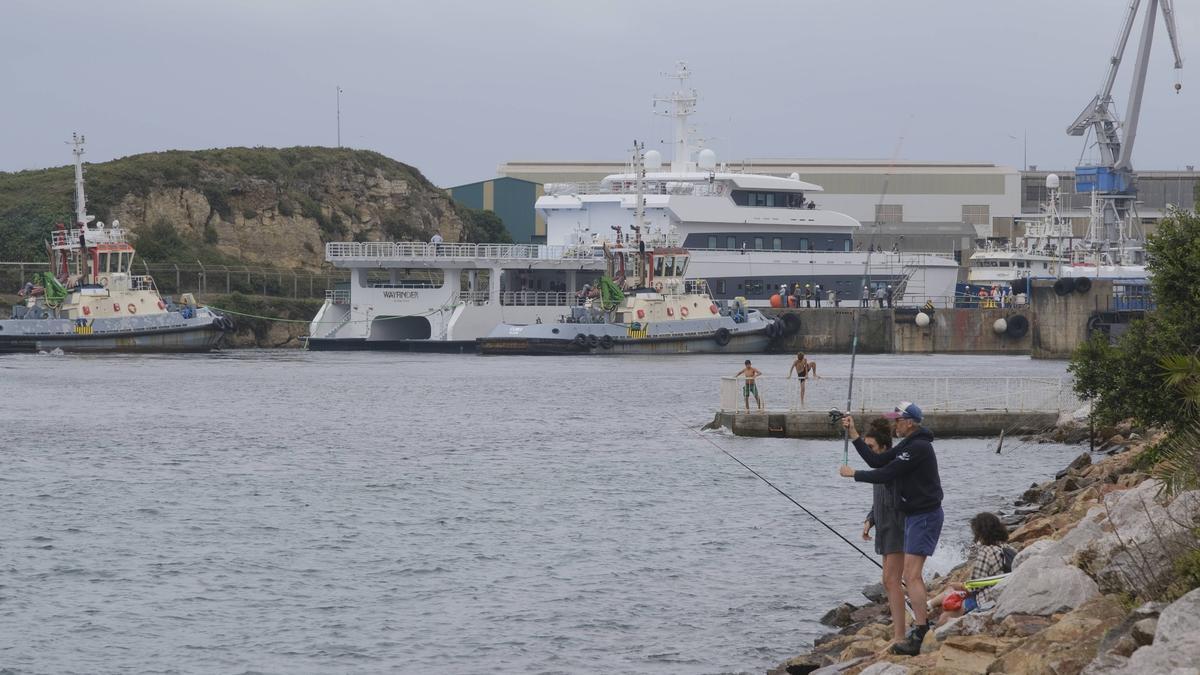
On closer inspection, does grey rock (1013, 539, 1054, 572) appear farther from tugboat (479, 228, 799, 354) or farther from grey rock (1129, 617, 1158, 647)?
tugboat (479, 228, 799, 354)

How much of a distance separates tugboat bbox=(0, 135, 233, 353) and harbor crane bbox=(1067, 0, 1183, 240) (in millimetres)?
35952

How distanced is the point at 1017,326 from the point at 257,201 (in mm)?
40944

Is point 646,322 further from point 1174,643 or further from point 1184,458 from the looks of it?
point 1174,643

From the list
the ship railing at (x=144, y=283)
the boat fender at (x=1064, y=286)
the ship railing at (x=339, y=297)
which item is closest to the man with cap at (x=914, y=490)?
the boat fender at (x=1064, y=286)

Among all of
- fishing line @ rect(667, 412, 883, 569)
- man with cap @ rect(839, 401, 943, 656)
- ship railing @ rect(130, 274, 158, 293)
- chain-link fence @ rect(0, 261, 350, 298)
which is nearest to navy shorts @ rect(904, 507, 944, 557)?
man with cap @ rect(839, 401, 943, 656)

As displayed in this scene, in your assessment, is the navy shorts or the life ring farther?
the life ring

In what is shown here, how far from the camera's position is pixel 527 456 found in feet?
91.9

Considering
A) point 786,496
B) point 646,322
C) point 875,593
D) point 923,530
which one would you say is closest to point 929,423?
point 786,496

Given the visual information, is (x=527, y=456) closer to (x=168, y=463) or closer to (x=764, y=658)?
(x=168, y=463)

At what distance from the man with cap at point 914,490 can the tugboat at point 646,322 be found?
148 ft

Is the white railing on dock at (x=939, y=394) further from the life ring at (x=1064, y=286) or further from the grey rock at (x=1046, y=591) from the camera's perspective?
the life ring at (x=1064, y=286)

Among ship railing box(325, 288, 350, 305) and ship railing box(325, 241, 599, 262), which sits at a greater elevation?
ship railing box(325, 241, 599, 262)

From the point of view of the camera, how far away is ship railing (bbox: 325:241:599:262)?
2365 inches

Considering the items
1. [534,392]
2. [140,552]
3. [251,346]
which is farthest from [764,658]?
[251,346]
